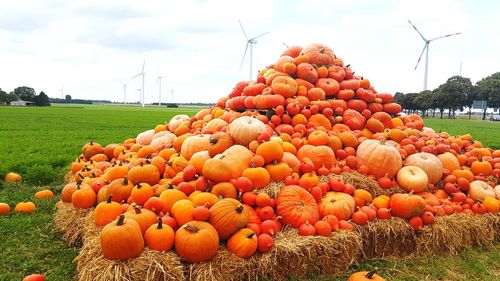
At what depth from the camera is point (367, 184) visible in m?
5.75

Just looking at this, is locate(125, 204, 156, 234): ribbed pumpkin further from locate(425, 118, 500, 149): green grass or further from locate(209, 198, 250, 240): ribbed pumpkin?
locate(425, 118, 500, 149): green grass

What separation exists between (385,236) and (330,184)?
3.30ft

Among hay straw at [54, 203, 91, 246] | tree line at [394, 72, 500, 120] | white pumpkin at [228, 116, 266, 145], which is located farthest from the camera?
tree line at [394, 72, 500, 120]

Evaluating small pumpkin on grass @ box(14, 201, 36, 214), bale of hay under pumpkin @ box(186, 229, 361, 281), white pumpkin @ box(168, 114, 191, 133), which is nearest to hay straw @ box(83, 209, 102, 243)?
bale of hay under pumpkin @ box(186, 229, 361, 281)

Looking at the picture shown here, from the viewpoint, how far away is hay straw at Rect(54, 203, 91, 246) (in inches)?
209

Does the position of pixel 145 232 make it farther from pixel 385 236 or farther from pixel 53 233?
pixel 385 236

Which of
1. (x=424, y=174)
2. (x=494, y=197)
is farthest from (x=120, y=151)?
(x=494, y=197)

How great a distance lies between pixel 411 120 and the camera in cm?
873

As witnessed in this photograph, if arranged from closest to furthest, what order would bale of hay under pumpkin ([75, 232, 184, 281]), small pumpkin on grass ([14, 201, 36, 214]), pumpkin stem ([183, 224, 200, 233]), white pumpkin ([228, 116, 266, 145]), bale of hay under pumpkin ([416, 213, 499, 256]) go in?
bale of hay under pumpkin ([75, 232, 184, 281]) < pumpkin stem ([183, 224, 200, 233]) < bale of hay under pumpkin ([416, 213, 499, 256]) < white pumpkin ([228, 116, 266, 145]) < small pumpkin on grass ([14, 201, 36, 214])

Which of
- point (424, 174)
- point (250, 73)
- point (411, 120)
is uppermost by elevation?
point (250, 73)

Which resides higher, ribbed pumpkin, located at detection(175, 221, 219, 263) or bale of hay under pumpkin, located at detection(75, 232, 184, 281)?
ribbed pumpkin, located at detection(175, 221, 219, 263)

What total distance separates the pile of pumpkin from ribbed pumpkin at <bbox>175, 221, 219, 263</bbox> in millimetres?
11

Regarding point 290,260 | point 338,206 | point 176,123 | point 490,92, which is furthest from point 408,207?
point 490,92

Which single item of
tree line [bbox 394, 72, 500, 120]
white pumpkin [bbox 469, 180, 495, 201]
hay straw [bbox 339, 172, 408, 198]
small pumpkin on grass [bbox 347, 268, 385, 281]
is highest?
tree line [bbox 394, 72, 500, 120]
